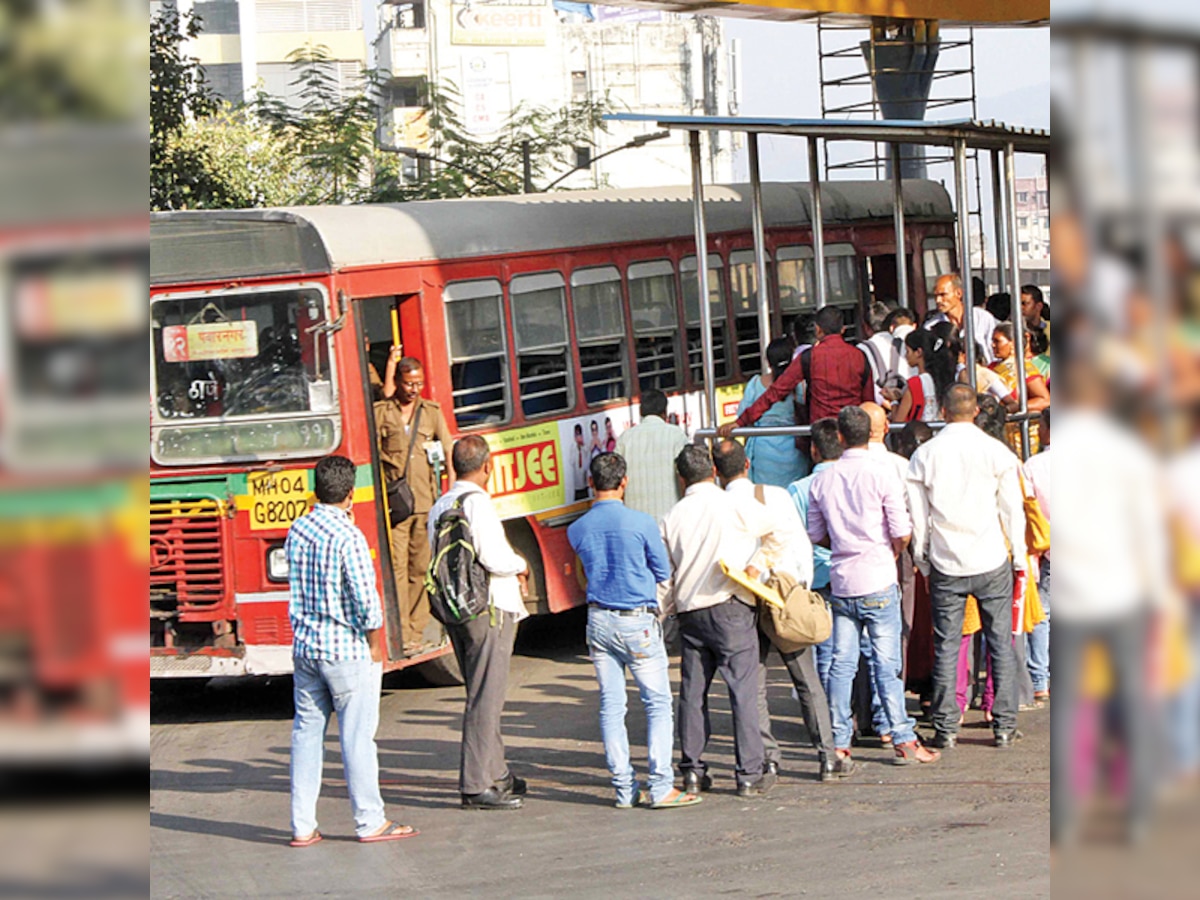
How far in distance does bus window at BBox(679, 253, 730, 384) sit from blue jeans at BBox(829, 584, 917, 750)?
4.81m

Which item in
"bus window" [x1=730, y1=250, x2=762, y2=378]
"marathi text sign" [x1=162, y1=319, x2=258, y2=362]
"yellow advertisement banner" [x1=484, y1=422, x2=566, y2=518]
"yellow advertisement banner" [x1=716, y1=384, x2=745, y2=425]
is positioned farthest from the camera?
"bus window" [x1=730, y1=250, x2=762, y2=378]

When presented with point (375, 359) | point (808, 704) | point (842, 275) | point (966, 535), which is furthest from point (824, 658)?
point (842, 275)

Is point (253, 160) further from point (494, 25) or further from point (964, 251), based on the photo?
point (494, 25)

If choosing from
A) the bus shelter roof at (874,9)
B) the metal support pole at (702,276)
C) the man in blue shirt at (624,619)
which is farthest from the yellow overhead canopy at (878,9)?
the man in blue shirt at (624,619)

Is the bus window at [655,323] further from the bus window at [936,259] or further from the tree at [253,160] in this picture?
the tree at [253,160]

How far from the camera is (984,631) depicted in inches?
334

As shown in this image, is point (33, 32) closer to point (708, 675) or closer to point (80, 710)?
point (80, 710)

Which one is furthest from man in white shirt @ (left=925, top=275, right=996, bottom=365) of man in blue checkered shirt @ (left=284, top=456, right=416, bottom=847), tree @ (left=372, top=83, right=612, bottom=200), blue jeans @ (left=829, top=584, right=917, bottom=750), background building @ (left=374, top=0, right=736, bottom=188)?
background building @ (left=374, top=0, right=736, bottom=188)

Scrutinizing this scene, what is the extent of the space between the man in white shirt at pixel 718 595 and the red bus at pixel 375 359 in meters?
2.47

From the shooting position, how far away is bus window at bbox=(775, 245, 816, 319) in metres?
14.3

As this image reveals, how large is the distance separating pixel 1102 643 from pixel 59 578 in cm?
83

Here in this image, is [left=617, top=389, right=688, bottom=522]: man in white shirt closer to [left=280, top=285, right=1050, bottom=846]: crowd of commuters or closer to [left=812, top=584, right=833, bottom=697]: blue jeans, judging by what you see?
[left=280, top=285, right=1050, bottom=846]: crowd of commuters

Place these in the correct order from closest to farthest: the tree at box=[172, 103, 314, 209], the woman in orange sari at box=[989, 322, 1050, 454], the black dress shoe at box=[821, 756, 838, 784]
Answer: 1. the black dress shoe at box=[821, 756, 838, 784]
2. the woman in orange sari at box=[989, 322, 1050, 454]
3. the tree at box=[172, 103, 314, 209]

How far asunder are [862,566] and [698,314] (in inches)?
209
